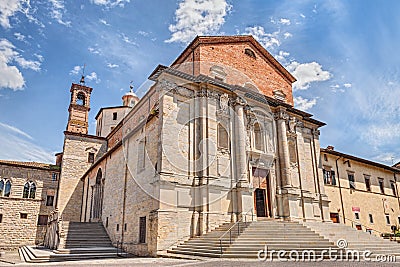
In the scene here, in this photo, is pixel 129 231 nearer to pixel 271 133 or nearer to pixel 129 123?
pixel 271 133

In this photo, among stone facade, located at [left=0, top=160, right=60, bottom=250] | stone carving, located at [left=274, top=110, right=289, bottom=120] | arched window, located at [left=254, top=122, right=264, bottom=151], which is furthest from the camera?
stone facade, located at [left=0, top=160, right=60, bottom=250]

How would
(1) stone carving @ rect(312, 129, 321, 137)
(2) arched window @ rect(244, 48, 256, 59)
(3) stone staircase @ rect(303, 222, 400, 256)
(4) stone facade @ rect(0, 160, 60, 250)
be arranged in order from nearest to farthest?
(3) stone staircase @ rect(303, 222, 400, 256)
(2) arched window @ rect(244, 48, 256, 59)
(1) stone carving @ rect(312, 129, 321, 137)
(4) stone facade @ rect(0, 160, 60, 250)

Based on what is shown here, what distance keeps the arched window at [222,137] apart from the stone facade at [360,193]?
11332 mm

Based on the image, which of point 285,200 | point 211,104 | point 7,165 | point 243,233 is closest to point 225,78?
point 211,104

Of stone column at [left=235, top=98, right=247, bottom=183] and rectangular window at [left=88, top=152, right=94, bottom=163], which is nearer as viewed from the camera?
stone column at [left=235, top=98, right=247, bottom=183]

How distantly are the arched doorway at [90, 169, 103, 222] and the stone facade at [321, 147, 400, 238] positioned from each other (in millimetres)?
18581

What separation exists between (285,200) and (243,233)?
6.71 meters

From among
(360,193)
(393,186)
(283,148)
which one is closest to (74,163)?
(283,148)

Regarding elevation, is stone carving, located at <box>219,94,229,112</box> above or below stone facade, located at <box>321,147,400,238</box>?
above

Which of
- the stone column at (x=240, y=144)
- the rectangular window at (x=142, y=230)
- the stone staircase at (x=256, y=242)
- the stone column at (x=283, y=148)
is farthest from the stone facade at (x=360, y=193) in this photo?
the rectangular window at (x=142, y=230)

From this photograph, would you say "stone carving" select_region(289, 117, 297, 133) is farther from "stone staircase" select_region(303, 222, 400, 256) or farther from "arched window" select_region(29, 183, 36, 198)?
"arched window" select_region(29, 183, 36, 198)

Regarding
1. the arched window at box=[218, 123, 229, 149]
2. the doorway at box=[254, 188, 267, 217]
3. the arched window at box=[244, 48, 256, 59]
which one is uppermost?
the arched window at box=[244, 48, 256, 59]

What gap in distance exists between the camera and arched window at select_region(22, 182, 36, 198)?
89.4 ft

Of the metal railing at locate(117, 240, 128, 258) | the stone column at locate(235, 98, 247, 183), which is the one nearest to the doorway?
the stone column at locate(235, 98, 247, 183)
